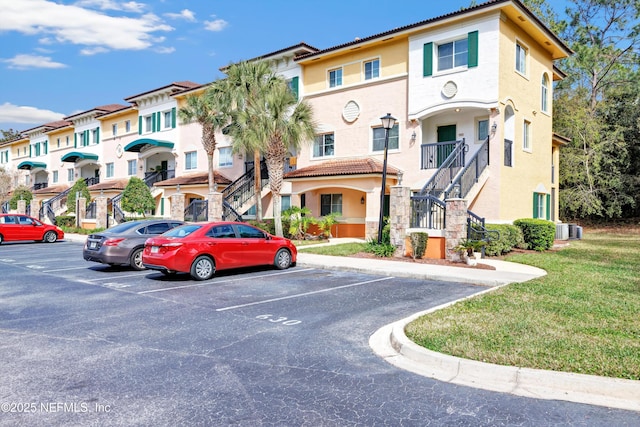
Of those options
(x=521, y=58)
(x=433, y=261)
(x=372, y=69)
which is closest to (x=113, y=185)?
(x=372, y=69)

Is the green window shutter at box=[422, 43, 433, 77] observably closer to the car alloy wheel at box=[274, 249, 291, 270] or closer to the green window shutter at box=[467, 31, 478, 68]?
the green window shutter at box=[467, 31, 478, 68]

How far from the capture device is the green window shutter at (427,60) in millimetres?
21078

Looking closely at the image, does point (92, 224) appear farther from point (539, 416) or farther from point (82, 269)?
point (539, 416)

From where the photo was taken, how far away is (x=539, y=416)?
14.2 ft

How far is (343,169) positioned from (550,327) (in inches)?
625

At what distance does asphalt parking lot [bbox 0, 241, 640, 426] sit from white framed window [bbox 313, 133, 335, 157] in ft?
50.6

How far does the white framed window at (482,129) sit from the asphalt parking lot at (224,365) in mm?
11908

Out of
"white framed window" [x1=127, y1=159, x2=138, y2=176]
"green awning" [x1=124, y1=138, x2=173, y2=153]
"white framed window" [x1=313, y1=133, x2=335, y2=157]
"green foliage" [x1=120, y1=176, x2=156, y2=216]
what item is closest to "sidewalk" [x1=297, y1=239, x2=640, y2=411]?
"white framed window" [x1=313, y1=133, x2=335, y2=157]

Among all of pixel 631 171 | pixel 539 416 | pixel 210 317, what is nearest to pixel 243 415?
pixel 539 416

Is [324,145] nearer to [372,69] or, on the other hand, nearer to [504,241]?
[372,69]

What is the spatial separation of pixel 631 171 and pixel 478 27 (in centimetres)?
2353

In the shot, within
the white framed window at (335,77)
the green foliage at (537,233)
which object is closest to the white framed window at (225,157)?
the white framed window at (335,77)

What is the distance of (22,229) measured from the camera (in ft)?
77.5

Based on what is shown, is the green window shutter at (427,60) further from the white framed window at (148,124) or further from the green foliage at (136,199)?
the white framed window at (148,124)
